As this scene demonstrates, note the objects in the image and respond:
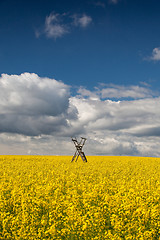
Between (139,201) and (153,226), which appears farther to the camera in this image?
(139,201)

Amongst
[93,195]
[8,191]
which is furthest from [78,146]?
[93,195]

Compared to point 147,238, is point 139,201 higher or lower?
higher

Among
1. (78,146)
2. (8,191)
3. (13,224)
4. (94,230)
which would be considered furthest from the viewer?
(78,146)

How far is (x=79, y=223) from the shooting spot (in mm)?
7020

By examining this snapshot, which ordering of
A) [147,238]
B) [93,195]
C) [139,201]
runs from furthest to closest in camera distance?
1. [93,195]
2. [139,201]
3. [147,238]

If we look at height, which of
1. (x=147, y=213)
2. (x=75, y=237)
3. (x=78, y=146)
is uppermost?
(x=78, y=146)

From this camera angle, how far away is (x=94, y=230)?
738 centimetres

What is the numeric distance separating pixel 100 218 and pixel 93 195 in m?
2.18

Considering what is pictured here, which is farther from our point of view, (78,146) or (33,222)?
(78,146)

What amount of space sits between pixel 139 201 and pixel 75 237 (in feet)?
9.93

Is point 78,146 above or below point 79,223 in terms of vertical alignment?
above

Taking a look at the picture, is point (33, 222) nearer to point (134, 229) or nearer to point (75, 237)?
point (75, 237)

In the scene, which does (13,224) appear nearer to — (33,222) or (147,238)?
(33,222)

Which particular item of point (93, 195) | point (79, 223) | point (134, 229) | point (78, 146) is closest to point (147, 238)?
point (134, 229)
